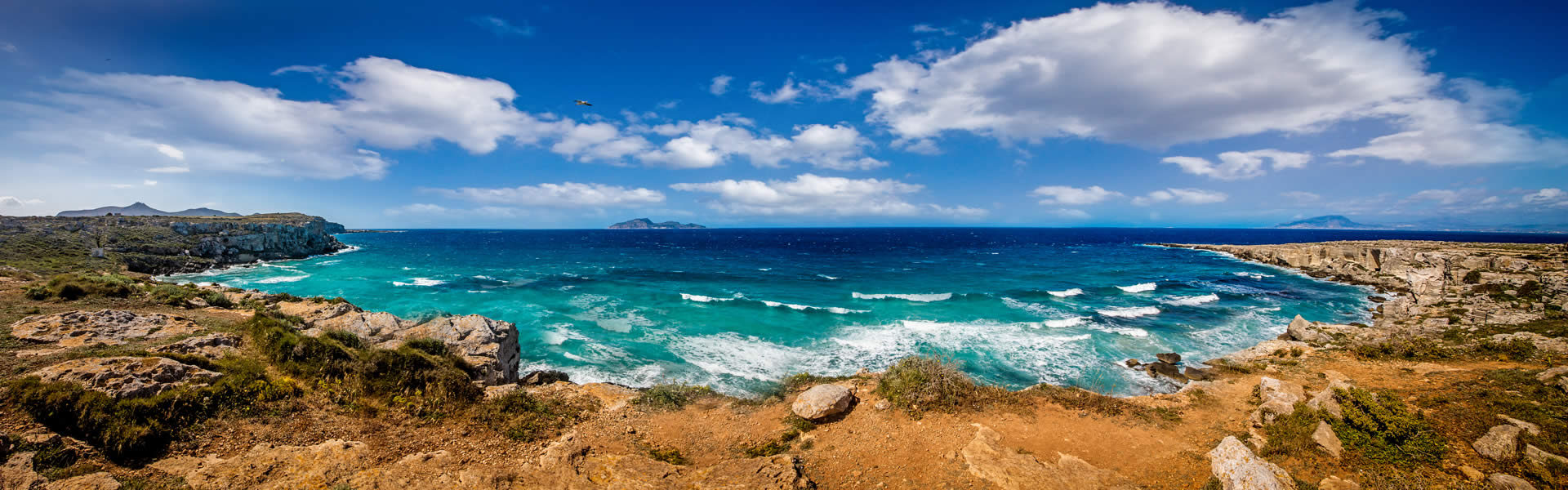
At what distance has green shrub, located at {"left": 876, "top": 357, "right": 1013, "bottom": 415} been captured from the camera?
11.8 meters

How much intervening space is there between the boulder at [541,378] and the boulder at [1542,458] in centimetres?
2117

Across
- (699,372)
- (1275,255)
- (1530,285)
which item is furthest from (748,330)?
(1275,255)

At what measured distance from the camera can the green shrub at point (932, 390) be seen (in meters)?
11.8

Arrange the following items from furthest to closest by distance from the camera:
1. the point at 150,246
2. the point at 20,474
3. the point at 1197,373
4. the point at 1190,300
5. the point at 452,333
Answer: the point at 150,246
the point at 1190,300
the point at 1197,373
the point at 452,333
the point at 20,474

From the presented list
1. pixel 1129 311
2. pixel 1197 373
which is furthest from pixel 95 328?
pixel 1129 311

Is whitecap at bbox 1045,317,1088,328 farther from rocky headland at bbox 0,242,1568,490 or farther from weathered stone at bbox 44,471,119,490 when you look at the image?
weathered stone at bbox 44,471,119,490

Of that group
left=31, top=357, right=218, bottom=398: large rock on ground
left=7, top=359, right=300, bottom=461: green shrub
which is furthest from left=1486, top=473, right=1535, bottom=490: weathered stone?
left=31, top=357, right=218, bottom=398: large rock on ground

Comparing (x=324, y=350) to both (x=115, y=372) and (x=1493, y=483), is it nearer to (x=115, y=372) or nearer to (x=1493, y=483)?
(x=115, y=372)

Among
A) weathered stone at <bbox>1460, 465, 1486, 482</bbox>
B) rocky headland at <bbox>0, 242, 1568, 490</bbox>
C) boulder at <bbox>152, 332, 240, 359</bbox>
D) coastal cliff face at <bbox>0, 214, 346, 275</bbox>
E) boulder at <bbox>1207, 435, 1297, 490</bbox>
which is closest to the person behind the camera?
rocky headland at <bbox>0, 242, 1568, 490</bbox>

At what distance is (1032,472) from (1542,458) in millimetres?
8145

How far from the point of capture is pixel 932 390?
1198cm

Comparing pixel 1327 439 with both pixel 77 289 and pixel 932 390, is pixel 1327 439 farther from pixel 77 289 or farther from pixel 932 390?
pixel 77 289

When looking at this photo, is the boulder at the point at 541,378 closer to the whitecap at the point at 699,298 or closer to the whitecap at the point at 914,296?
the whitecap at the point at 699,298

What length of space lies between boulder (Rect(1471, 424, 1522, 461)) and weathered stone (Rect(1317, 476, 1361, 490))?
9.25ft
